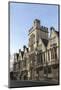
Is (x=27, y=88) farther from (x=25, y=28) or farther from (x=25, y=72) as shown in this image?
(x=25, y=28)

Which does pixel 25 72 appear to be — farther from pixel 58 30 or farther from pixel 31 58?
pixel 58 30

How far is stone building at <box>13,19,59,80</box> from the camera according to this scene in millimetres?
2869

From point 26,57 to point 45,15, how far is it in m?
0.56

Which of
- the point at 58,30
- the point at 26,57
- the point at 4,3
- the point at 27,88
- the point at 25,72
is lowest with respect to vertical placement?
the point at 27,88

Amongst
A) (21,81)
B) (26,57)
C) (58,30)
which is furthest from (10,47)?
(58,30)

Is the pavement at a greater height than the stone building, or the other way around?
the stone building

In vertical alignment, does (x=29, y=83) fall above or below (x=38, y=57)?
below

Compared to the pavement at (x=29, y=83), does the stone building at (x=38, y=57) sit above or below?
above

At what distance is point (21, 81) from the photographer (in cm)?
285

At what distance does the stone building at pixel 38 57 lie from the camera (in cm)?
287

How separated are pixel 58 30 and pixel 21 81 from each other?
0.77 meters

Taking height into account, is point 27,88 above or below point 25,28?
below

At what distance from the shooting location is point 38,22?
2.92m

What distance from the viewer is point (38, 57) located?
292cm
